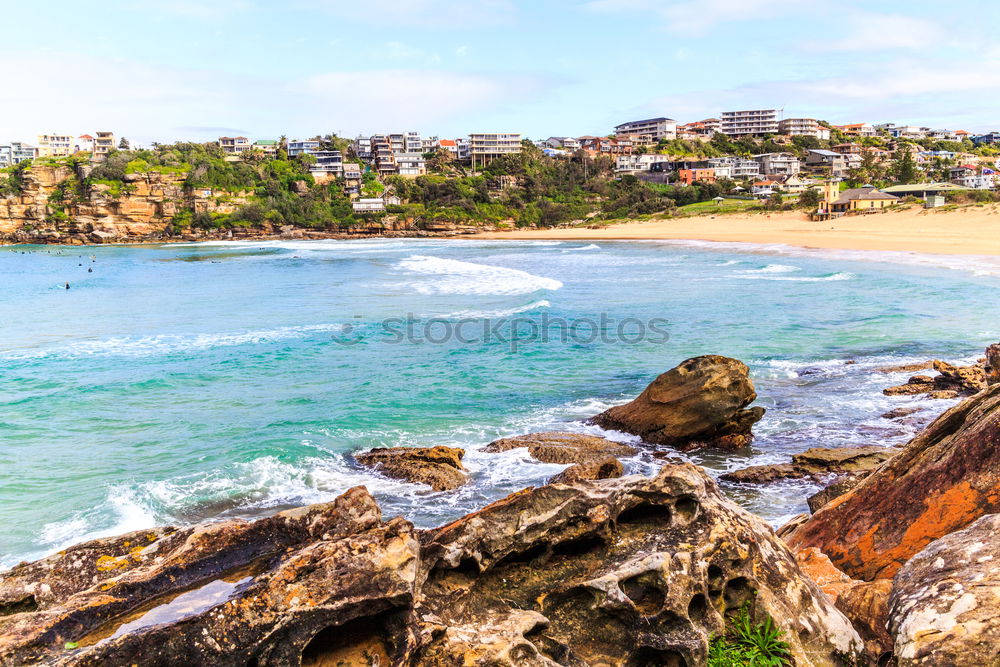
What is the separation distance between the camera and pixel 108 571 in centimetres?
415

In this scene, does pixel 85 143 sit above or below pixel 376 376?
above

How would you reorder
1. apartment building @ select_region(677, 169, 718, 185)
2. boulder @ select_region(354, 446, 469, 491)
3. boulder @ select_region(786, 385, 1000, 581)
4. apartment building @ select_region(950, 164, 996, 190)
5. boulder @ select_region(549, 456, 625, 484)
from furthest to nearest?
apartment building @ select_region(677, 169, 718, 185) < apartment building @ select_region(950, 164, 996, 190) < boulder @ select_region(354, 446, 469, 491) < boulder @ select_region(549, 456, 625, 484) < boulder @ select_region(786, 385, 1000, 581)

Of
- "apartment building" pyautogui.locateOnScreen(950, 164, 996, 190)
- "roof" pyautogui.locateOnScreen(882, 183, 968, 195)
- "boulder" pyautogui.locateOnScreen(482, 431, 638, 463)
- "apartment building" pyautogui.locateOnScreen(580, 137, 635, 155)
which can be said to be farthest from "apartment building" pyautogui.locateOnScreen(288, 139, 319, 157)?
"boulder" pyautogui.locateOnScreen(482, 431, 638, 463)

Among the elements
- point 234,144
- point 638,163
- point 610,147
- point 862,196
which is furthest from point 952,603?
point 234,144

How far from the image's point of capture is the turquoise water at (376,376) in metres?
11.4

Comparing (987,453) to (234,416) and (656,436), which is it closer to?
(656,436)

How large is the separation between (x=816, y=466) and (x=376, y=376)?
11.4 meters

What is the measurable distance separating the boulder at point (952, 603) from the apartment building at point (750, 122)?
530ft

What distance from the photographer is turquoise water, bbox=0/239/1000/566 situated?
37.6 ft

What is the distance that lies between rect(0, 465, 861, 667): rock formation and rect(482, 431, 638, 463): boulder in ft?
25.0

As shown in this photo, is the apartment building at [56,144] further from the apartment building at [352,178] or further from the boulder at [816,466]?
the boulder at [816,466]

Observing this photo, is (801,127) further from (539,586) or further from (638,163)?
(539,586)

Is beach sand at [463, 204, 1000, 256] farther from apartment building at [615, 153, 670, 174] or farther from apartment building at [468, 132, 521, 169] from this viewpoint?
apartment building at [468, 132, 521, 169]

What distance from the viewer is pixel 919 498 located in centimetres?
529
